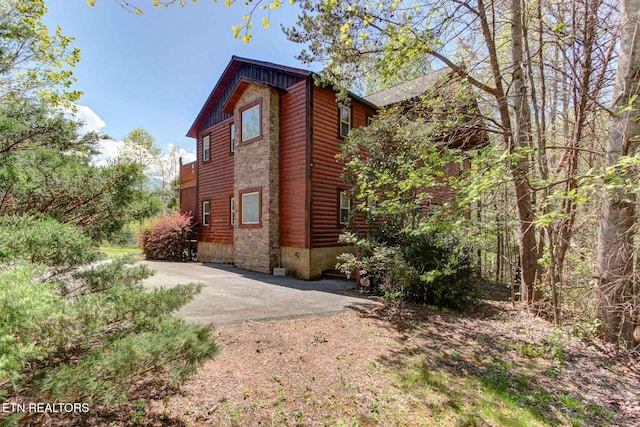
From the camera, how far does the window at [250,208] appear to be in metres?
9.93

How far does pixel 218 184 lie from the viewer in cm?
1237

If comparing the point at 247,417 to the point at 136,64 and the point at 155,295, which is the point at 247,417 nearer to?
the point at 155,295

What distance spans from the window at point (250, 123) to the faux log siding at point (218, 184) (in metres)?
1.53


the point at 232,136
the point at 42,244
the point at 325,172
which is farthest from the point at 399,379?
the point at 232,136

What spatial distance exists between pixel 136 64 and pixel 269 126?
20.0ft

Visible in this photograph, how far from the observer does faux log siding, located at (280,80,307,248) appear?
901 centimetres

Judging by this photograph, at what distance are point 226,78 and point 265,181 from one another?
222 inches

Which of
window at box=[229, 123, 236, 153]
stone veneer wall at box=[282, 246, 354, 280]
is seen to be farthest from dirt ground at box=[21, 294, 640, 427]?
window at box=[229, 123, 236, 153]

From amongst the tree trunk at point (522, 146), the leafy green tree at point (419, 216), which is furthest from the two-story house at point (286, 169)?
the tree trunk at point (522, 146)

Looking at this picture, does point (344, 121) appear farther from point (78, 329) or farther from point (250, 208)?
point (78, 329)

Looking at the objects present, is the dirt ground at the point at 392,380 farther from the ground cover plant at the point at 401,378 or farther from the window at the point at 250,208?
the window at the point at 250,208

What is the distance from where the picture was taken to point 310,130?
8.95 m

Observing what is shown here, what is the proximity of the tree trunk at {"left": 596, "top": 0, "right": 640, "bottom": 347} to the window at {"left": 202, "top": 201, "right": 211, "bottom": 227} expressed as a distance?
12.8 m

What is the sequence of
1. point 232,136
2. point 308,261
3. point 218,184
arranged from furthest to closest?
point 218,184
point 232,136
point 308,261
